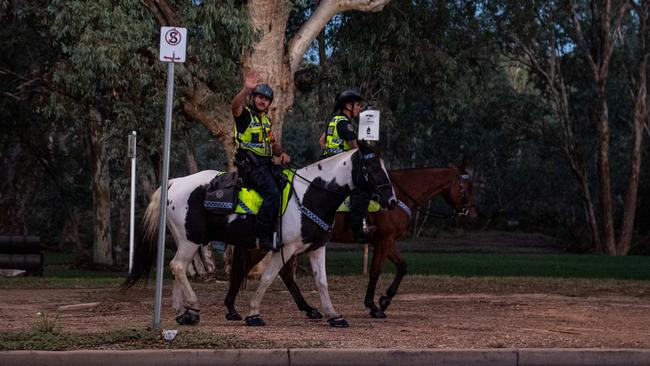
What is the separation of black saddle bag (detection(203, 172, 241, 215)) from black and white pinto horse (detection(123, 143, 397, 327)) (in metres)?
0.14

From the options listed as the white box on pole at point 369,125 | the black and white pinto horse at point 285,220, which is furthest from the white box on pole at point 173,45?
the white box on pole at point 369,125

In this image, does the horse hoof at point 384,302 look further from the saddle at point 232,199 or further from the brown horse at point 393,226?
the saddle at point 232,199

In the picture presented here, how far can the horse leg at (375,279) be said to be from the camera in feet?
52.4

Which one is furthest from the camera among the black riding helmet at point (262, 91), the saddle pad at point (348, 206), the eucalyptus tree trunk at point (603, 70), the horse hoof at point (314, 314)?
the eucalyptus tree trunk at point (603, 70)

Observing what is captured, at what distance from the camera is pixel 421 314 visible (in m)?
16.6

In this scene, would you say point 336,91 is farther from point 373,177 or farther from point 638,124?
point 373,177

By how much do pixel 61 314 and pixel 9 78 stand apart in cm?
2016

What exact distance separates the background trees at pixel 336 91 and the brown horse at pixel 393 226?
7.57m

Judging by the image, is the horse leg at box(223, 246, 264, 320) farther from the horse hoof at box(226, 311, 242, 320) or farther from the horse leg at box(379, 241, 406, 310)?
the horse leg at box(379, 241, 406, 310)

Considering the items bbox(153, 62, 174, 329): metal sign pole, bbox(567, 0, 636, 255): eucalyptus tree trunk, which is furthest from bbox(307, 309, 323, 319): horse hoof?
bbox(567, 0, 636, 255): eucalyptus tree trunk

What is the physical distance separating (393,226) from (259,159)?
9.27 feet

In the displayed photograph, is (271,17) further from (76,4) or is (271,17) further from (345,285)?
(345,285)

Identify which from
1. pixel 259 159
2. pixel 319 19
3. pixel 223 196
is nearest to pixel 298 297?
pixel 223 196

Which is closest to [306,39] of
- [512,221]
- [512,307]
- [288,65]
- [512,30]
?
[288,65]
